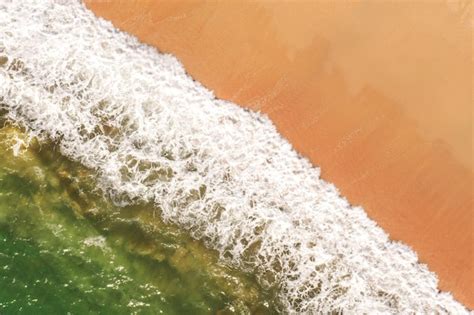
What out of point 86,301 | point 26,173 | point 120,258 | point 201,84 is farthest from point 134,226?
point 201,84

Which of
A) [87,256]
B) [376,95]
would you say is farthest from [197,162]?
[376,95]

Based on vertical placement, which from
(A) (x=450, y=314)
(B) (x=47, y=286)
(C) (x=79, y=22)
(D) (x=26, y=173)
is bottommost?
(B) (x=47, y=286)

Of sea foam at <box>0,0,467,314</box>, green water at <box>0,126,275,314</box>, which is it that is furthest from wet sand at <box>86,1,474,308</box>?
green water at <box>0,126,275,314</box>

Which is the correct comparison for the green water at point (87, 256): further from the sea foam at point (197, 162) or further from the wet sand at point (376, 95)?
the wet sand at point (376, 95)

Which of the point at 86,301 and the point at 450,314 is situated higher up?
the point at 450,314

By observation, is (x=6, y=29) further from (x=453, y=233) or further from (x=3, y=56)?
(x=453, y=233)

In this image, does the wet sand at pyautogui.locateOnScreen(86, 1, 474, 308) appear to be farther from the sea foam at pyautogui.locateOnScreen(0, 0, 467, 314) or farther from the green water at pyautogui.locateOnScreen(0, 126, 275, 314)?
the green water at pyautogui.locateOnScreen(0, 126, 275, 314)
